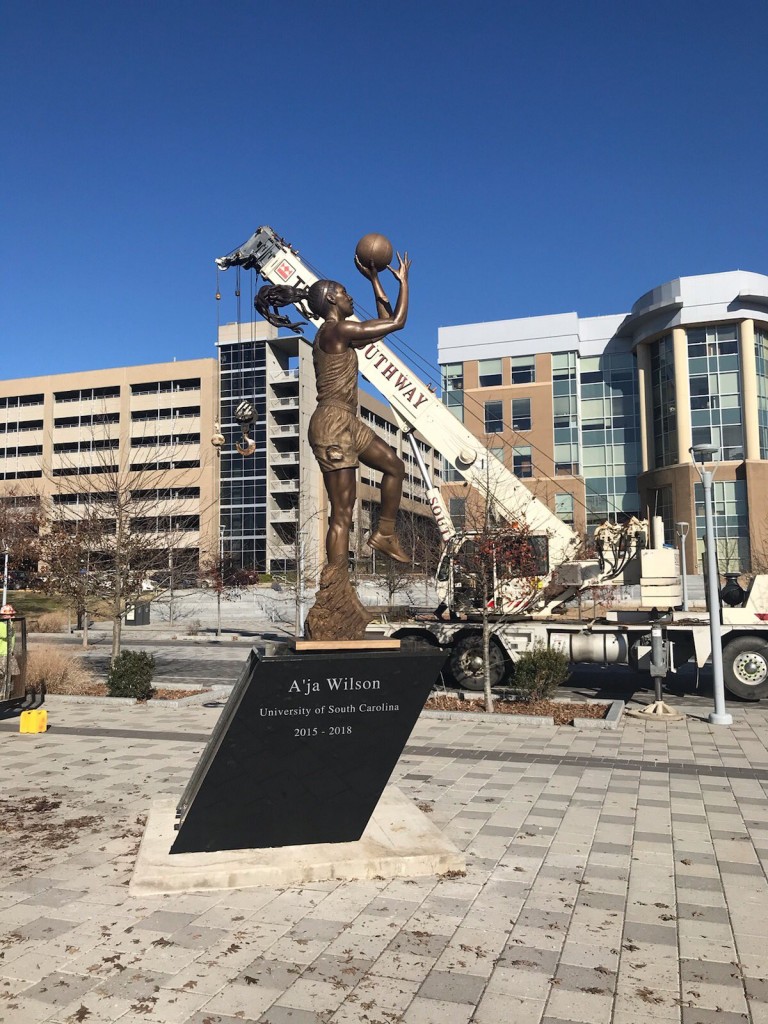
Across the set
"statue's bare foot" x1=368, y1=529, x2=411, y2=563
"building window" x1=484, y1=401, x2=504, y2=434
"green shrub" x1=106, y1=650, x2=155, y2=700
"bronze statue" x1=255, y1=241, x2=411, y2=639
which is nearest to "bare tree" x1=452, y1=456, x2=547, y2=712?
"statue's bare foot" x1=368, y1=529, x2=411, y2=563

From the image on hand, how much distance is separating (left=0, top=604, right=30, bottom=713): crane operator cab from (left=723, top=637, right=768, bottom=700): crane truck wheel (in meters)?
13.5

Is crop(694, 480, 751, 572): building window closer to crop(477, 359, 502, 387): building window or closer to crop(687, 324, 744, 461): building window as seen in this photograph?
crop(687, 324, 744, 461): building window

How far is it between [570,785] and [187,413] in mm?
62104

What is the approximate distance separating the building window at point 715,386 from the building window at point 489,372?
1236 cm

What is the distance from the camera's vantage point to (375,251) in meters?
7.64

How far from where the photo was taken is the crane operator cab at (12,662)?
540 inches

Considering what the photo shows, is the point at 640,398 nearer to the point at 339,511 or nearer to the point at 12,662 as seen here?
the point at 12,662

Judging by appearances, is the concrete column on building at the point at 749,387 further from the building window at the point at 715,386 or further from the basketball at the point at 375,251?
the basketball at the point at 375,251

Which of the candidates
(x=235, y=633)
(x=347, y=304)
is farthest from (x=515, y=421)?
(x=347, y=304)

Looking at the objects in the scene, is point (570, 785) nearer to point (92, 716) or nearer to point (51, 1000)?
point (51, 1000)

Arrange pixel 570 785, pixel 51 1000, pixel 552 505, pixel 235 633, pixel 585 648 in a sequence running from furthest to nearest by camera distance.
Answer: pixel 552 505
pixel 235 633
pixel 585 648
pixel 570 785
pixel 51 1000

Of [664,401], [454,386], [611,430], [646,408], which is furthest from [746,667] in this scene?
[611,430]

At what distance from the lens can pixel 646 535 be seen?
16406 millimetres

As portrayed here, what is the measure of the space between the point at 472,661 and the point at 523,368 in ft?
129
